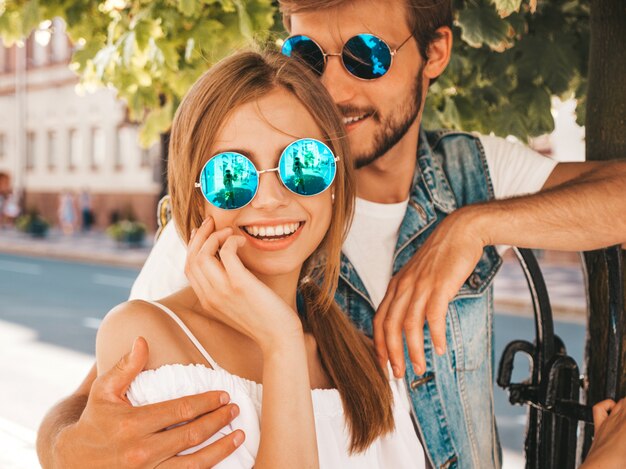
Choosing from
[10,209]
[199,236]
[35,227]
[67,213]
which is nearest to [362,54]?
[199,236]

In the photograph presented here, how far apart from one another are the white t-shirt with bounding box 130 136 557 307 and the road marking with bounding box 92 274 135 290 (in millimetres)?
13252

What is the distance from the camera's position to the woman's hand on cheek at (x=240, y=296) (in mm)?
1578

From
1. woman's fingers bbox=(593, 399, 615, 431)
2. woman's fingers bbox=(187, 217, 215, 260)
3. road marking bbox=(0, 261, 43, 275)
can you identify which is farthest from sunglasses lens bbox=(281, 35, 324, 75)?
road marking bbox=(0, 261, 43, 275)

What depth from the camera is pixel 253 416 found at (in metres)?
1.65

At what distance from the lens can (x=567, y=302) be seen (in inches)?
484

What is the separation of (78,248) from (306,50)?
21386 mm

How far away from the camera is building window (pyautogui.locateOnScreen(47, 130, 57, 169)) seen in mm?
33406

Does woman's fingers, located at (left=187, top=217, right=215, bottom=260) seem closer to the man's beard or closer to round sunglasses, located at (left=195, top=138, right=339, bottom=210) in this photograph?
round sunglasses, located at (left=195, top=138, right=339, bottom=210)

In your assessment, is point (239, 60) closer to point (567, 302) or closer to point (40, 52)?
point (567, 302)

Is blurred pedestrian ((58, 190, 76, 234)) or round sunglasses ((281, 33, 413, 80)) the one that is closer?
round sunglasses ((281, 33, 413, 80))

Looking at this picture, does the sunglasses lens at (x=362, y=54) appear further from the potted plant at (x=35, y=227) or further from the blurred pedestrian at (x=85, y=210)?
the blurred pedestrian at (x=85, y=210)

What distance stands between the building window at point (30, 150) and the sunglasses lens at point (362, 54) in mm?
34400

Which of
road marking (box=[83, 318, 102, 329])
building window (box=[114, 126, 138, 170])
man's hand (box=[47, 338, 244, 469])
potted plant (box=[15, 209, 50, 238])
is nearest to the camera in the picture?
man's hand (box=[47, 338, 244, 469])

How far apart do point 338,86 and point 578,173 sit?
0.73m
